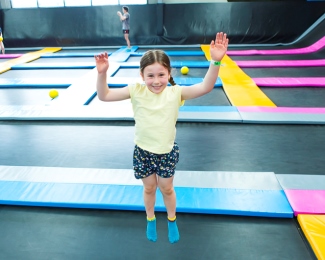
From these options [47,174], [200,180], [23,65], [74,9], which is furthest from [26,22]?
[200,180]

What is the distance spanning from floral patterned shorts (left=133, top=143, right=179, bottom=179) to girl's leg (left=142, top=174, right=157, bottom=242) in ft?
0.17

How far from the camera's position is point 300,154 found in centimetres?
252

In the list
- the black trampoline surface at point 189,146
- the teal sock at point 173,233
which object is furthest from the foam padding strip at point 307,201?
the teal sock at point 173,233

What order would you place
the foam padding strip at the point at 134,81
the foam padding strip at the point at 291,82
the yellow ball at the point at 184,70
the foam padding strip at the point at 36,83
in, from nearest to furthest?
the foam padding strip at the point at 291,82, the foam padding strip at the point at 134,81, the foam padding strip at the point at 36,83, the yellow ball at the point at 184,70

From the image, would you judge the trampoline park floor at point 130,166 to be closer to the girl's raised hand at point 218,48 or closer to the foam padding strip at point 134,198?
the foam padding strip at point 134,198

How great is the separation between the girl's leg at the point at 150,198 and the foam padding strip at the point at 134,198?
10.6 inches

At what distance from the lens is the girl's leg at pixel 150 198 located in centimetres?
142

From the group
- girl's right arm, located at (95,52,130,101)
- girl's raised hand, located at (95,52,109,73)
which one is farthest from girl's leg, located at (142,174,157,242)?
girl's raised hand, located at (95,52,109,73)

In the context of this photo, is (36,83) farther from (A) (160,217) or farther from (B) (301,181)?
(B) (301,181)

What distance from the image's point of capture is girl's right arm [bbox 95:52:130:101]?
1.31 metres

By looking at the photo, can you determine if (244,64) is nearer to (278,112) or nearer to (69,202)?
(278,112)

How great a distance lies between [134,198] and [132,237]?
312 millimetres

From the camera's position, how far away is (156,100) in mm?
1323

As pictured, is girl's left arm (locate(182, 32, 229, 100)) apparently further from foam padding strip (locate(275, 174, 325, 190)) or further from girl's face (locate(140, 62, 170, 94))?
foam padding strip (locate(275, 174, 325, 190))
